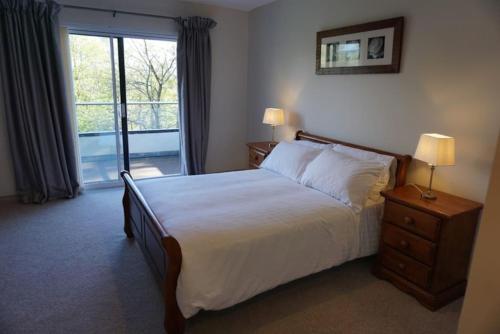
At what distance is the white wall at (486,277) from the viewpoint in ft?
3.20

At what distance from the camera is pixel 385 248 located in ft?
8.35

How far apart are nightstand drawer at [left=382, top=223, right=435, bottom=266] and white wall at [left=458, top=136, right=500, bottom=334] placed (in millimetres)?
1227

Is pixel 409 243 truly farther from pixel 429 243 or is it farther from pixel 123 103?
pixel 123 103

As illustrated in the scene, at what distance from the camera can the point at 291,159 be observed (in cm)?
327

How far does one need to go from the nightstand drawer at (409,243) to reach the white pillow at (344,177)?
0.89ft

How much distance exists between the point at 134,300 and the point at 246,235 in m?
0.95

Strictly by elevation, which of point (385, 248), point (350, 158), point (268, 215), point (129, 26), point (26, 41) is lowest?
point (385, 248)

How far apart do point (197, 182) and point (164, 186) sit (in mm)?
301

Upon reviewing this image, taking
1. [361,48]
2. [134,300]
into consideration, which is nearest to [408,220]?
[361,48]

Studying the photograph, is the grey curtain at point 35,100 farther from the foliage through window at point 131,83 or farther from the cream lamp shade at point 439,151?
the cream lamp shade at point 439,151

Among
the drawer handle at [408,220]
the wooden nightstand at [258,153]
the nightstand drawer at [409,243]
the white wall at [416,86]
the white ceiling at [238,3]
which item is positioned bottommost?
the nightstand drawer at [409,243]

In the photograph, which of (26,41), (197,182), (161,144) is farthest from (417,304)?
(26,41)

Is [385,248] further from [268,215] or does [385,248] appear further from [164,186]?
[164,186]

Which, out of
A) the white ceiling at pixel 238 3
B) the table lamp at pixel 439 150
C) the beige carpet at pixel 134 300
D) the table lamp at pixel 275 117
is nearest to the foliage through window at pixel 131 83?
the white ceiling at pixel 238 3
